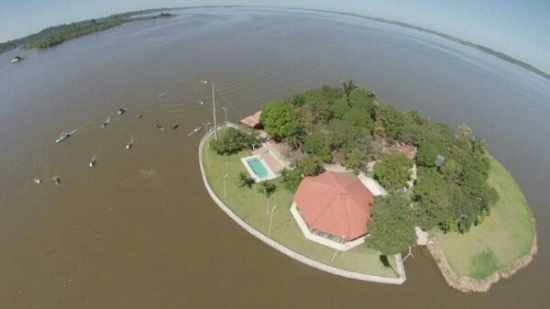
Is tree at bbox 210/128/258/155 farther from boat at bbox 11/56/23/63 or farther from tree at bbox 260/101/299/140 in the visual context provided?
boat at bbox 11/56/23/63

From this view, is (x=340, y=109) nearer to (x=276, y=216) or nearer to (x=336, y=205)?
(x=336, y=205)

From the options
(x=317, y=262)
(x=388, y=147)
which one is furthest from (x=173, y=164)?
(x=388, y=147)

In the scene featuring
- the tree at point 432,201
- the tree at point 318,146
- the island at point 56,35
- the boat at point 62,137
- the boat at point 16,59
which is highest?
the island at point 56,35

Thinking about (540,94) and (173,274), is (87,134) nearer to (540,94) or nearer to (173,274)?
(173,274)

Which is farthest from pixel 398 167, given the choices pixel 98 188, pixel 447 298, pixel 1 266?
pixel 1 266

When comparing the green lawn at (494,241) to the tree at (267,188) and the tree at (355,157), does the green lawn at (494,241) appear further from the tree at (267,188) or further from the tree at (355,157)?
the tree at (267,188)

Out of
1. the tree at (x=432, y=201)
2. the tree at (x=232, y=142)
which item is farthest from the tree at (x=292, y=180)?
the tree at (x=432, y=201)
